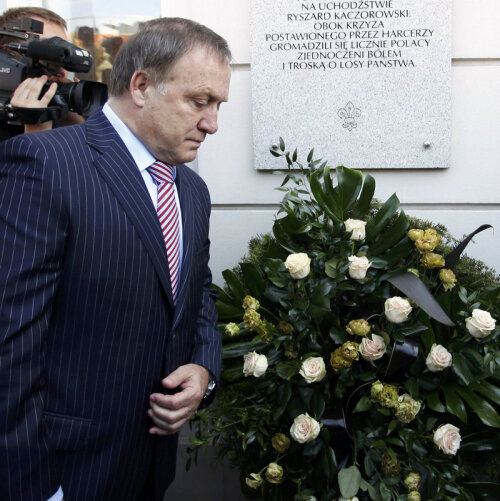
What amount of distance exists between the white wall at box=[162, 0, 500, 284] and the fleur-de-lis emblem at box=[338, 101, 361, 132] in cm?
27

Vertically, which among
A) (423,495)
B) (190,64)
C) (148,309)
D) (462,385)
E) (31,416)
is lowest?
(423,495)

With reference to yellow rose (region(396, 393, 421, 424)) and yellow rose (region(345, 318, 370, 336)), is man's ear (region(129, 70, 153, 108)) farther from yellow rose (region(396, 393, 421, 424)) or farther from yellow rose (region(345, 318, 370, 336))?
yellow rose (region(396, 393, 421, 424))

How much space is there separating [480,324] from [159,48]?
4.29ft

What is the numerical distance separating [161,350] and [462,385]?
1127mm

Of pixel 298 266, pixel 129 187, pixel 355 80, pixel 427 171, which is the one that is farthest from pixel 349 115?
pixel 129 187

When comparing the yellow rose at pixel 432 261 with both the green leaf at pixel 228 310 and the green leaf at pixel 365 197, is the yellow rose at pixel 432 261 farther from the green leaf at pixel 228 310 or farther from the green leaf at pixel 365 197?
the green leaf at pixel 228 310

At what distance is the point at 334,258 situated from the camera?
2.24 metres

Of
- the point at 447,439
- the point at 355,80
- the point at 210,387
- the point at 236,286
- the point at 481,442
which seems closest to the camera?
the point at 210,387

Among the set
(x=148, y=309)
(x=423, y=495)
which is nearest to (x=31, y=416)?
(x=148, y=309)

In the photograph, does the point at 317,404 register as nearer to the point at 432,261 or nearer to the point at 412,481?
the point at 412,481

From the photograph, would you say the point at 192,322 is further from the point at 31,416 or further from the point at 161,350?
the point at 31,416

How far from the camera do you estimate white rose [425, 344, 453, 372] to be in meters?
2.12

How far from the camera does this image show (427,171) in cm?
322

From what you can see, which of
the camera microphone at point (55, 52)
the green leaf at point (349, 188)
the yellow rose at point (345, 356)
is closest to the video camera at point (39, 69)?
the camera microphone at point (55, 52)
